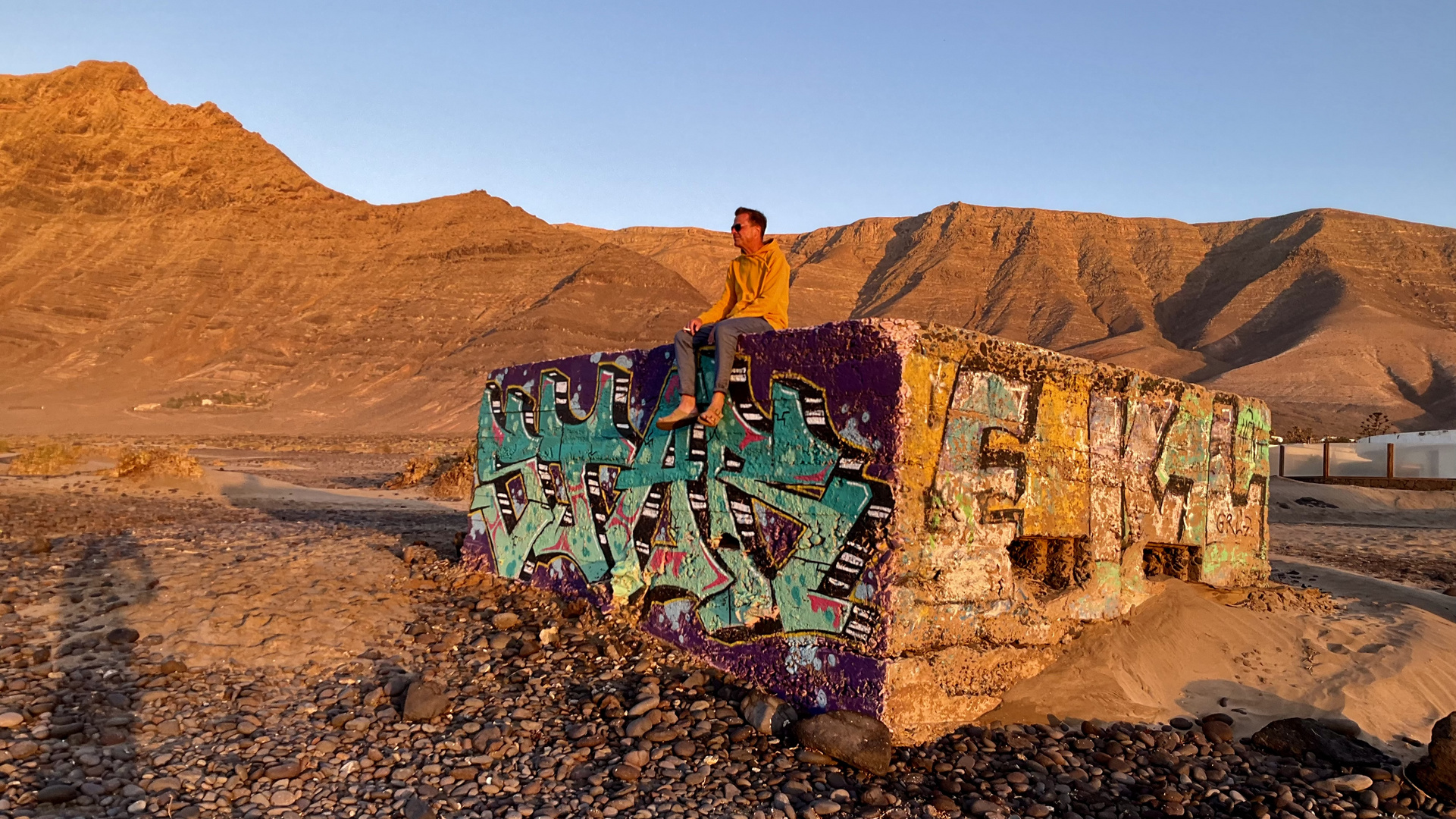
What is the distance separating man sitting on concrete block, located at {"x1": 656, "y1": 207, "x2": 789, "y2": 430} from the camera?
546cm

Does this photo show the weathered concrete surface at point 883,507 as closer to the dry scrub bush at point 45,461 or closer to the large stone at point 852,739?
the large stone at point 852,739

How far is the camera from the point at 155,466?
17484 mm

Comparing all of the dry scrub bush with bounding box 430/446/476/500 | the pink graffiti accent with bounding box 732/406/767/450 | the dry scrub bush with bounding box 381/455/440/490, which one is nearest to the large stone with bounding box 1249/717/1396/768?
the pink graffiti accent with bounding box 732/406/767/450

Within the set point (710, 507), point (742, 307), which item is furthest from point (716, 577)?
point (742, 307)

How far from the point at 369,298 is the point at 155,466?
42.6 meters

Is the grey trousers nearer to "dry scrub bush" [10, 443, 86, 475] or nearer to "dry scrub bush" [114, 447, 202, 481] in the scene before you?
"dry scrub bush" [114, 447, 202, 481]

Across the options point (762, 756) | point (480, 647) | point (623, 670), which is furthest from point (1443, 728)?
point (480, 647)

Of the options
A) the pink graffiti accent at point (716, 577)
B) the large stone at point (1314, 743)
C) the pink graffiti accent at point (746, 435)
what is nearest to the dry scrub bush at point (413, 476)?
the pink graffiti accent at point (716, 577)

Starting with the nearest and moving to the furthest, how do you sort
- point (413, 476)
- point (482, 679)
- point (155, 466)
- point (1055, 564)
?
point (482, 679)
point (1055, 564)
point (155, 466)
point (413, 476)

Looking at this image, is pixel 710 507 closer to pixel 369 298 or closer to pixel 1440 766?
pixel 1440 766

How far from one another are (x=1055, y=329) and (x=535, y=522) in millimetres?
74402

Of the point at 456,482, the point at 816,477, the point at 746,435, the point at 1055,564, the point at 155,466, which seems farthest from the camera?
the point at 456,482

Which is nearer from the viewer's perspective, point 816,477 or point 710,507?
point 816,477

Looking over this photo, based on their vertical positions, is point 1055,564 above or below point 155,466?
above
